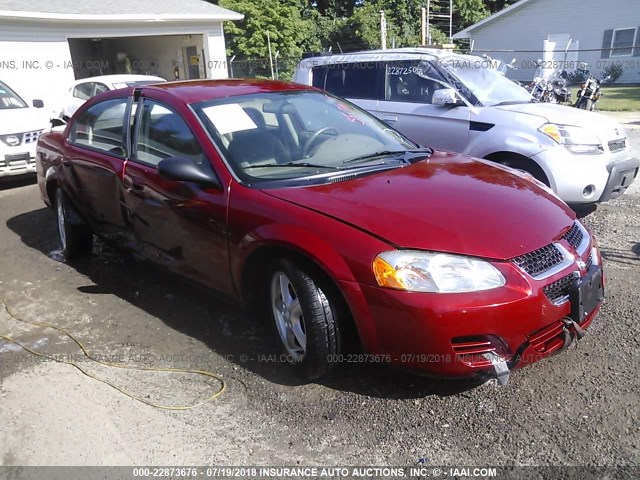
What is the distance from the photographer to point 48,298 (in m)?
4.50

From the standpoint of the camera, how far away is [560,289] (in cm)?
278

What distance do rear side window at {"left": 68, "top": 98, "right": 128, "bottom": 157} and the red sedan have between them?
0.03 meters

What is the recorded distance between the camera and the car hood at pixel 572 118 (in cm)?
548

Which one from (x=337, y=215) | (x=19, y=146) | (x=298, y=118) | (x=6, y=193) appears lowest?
(x=6, y=193)

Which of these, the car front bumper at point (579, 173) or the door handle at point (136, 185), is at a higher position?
the door handle at point (136, 185)

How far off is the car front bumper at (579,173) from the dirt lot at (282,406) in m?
1.44

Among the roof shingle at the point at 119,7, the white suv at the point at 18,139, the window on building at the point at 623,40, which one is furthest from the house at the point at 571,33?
the white suv at the point at 18,139

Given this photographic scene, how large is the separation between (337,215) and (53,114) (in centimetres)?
1247

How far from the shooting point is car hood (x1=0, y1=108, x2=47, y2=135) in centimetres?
862

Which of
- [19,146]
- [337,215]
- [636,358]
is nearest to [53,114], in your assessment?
[19,146]

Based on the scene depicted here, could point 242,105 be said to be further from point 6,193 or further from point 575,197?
point 6,193

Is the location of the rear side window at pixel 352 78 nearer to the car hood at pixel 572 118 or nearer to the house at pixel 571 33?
the car hood at pixel 572 118

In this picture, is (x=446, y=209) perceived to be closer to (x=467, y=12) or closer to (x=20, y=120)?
(x=20, y=120)

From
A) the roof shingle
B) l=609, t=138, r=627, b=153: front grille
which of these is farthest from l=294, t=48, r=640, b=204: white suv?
the roof shingle
